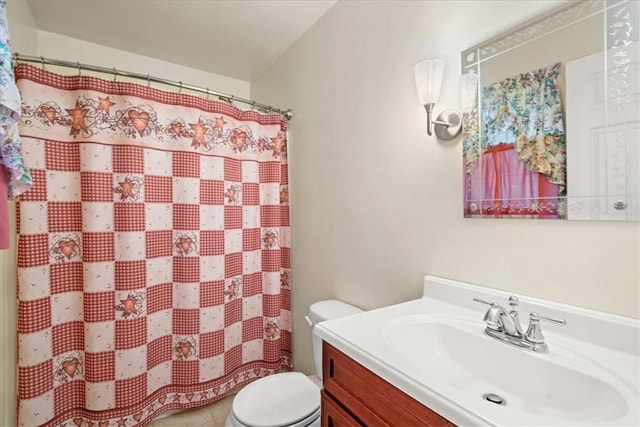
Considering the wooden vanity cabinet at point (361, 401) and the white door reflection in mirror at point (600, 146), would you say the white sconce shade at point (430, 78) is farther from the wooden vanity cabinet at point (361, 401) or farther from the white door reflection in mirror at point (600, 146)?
the wooden vanity cabinet at point (361, 401)

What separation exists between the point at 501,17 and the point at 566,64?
10.8 inches

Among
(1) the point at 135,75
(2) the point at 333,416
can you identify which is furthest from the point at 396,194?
(1) the point at 135,75

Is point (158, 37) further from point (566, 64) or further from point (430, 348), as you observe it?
point (430, 348)

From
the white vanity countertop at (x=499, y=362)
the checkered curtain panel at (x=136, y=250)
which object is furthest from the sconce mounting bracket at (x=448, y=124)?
the checkered curtain panel at (x=136, y=250)

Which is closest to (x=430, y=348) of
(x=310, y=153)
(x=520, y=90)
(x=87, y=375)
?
(x=520, y=90)

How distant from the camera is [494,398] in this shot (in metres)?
0.75

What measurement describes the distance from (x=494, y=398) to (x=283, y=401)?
876mm

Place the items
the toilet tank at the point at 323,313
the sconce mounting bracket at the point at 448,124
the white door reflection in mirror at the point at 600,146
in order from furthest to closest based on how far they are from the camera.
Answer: the toilet tank at the point at 323,313, the sconce mounting bracket at the point at 448,124, the white door reflection in mirror at the point at 600,146

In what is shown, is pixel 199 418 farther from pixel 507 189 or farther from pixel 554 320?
pixel 507 189

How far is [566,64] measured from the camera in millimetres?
849

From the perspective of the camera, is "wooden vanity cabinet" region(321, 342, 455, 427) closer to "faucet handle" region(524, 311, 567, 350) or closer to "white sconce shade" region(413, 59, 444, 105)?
"faucet handle" region(524, 311, 567, 350)

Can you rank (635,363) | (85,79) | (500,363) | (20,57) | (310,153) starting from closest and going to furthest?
(635,363), (500,363), (20,57), (85,79), (310,153)

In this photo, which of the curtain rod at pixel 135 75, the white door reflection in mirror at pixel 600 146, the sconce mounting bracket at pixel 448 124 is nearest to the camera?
the white door reflection in mirror at pixel 600 146

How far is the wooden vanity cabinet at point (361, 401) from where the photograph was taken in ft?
2.16
